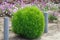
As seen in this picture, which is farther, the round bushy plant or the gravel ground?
the gravel ground

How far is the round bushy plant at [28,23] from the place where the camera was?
19.9 feet

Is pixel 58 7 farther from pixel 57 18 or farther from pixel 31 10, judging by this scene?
pixel 31 10

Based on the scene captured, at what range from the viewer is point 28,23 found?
6.08 m

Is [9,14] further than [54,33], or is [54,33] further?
[9,14]

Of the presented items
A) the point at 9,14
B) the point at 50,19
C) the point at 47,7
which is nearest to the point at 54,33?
the point at 50,19

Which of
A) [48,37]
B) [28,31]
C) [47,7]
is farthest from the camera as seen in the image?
[47,7]

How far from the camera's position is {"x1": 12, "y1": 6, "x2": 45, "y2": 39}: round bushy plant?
19.9 ft

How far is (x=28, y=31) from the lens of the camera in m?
6.07

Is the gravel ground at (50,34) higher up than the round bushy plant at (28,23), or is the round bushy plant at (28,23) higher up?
the round bushy plant at (28,23)

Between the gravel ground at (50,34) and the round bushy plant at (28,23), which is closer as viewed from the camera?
the round bushy plant at (28,23)

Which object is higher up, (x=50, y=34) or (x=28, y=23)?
(x=28, y=23)

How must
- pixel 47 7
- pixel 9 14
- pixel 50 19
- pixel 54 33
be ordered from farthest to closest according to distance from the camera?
pixel 47 7
pixel 9 14
pixel 50 19
pixel 54 33

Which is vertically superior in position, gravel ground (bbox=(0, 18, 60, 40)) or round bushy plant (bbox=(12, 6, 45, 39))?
round bushy plant (bbox=(12, 6, 45, 39))

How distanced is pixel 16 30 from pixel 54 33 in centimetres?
141
